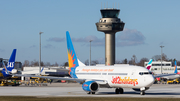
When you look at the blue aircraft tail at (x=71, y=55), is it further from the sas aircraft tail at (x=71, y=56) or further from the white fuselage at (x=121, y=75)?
the white fuselage at (x=121, y=75)

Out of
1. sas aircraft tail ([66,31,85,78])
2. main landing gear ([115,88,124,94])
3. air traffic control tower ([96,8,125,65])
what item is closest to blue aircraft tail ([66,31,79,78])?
sas aircraft tail ([66,31,85,78])

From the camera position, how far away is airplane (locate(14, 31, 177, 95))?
44.7 metres

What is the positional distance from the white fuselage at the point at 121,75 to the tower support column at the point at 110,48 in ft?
398

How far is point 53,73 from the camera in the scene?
159000mm

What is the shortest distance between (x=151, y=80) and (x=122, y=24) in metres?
134

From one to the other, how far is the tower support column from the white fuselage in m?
121

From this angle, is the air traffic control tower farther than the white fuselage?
Yes

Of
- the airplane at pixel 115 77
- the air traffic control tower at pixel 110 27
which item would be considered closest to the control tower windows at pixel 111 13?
the air traffic control tower at pixel 110 27

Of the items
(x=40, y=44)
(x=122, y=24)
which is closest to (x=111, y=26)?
(x=122, y=24)

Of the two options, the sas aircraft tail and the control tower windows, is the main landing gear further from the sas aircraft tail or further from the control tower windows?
the control tower windows

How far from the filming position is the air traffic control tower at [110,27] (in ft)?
573

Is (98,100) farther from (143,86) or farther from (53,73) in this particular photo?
(53,73)

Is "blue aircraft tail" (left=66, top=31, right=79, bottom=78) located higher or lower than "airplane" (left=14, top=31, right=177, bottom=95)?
higher

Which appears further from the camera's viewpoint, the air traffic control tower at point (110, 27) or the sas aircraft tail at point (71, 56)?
the air traffic control tower at point (110, 27)
